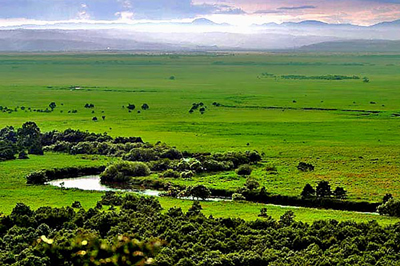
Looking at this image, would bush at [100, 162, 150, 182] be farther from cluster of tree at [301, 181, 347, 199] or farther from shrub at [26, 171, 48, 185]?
cluster of tree at [301, 181, 347, 199]

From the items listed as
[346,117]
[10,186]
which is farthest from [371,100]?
[10,186]

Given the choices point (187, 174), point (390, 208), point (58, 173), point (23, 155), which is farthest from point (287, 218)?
point (23, 155)

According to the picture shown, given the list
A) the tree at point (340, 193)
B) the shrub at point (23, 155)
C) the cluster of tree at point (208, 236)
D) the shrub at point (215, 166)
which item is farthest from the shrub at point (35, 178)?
the tree at point (340, 193)

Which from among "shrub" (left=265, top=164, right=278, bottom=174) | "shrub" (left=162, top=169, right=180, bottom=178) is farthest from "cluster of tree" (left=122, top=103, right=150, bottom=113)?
"shrub" (left=265, top=164, right=278, bottom=174)

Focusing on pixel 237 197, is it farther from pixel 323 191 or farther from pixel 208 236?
pixel 208 236

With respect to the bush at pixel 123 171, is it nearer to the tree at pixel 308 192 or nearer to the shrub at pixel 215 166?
the shrub at pixel 215 166

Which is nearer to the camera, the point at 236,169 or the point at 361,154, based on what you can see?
the point at 236,169

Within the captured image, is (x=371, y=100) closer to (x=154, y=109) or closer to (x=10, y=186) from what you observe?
(x=154, y=109)
